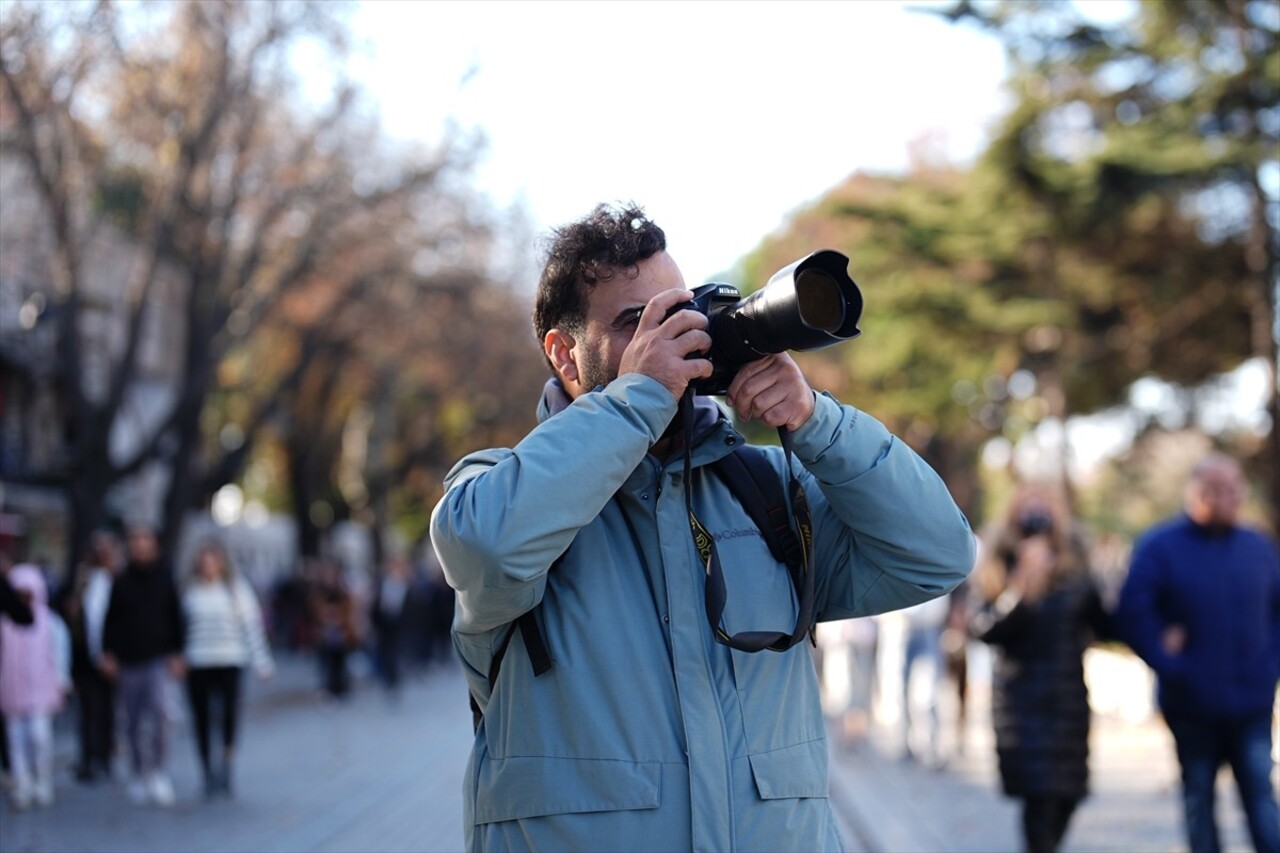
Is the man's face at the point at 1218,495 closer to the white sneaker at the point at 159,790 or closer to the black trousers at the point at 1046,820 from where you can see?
the black trousers at the point at 1046,820

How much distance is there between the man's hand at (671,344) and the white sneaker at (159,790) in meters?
9.76

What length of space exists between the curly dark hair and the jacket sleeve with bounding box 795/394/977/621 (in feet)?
1.28

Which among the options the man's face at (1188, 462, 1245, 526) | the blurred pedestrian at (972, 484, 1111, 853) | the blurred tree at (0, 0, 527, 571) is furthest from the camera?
the blurred tree at (0, 0, 527, 571)

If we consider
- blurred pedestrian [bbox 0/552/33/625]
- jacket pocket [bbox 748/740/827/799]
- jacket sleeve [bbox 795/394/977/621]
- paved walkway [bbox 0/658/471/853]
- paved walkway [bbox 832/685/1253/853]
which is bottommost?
paved walkway [bbox 832/685/1253/853]

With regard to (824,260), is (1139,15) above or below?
above

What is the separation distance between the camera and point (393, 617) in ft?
78.6

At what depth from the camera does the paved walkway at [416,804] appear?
9.42 meters

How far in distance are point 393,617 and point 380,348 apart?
31.9ft

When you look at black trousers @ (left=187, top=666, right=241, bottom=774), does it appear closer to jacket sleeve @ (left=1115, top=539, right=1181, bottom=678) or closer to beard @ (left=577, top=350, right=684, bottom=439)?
jacket sleeve @ (left=1115, top=539, right=1181, bottom=678)

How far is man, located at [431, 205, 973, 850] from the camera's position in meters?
2.52


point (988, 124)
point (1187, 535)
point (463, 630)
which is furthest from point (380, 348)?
point (463, 630)

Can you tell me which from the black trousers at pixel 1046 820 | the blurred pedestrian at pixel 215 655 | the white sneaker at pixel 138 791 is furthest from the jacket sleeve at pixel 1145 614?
the white sneaker at pixel 138 791

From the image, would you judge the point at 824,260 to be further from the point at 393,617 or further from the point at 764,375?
the point at 393,617

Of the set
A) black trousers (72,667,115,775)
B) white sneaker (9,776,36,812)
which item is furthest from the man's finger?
black trousers (72,667,115,775)
